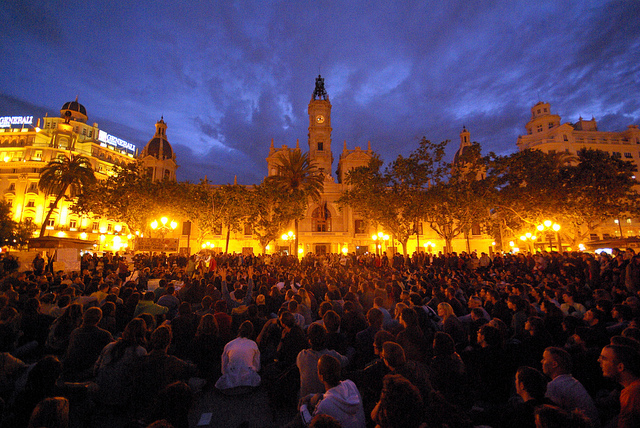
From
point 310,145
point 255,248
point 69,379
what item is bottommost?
point 69,379

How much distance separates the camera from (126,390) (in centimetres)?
398

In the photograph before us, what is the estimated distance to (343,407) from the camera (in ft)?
9.46

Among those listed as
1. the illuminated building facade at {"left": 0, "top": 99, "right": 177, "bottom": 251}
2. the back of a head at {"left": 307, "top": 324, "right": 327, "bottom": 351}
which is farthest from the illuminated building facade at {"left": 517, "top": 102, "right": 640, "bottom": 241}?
the illuminated building facade at {"left": 0, "top": 99, "right": 177, "bottom": 251}

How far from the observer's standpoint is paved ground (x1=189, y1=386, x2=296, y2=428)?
4.38 meters

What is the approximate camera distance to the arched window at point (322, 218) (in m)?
45.6

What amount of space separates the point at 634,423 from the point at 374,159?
27273 mm

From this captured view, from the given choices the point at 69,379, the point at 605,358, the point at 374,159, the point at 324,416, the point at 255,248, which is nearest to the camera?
the point at 324,416

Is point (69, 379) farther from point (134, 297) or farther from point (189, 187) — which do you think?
point (189, 187)

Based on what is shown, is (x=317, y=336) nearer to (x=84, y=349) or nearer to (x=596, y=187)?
Answer: (x=84, y=349)

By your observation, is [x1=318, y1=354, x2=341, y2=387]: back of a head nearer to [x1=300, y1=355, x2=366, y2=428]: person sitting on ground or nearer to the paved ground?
[x1=300, y1=355, x2=366, y2=428]: person sitting on ground

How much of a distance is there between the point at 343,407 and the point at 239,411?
8.41ft

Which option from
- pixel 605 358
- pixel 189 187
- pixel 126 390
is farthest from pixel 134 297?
pixel 189 187

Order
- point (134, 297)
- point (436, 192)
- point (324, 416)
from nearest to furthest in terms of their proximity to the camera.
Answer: point (324, 416) < point (134, 297) < point (436, 192)

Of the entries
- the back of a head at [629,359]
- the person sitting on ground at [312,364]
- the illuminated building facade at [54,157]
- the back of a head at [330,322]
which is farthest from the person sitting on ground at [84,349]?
the illuminated building facade at [54,157]
